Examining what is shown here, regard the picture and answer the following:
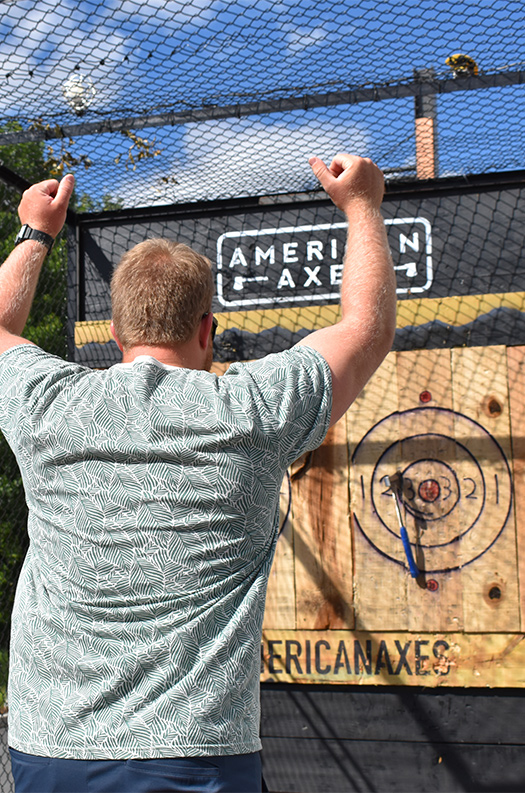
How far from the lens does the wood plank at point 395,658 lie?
3.12m

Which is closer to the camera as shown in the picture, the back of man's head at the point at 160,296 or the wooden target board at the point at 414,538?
the back of man's head at the point at 160,296

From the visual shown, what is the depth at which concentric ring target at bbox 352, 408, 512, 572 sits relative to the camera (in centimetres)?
323

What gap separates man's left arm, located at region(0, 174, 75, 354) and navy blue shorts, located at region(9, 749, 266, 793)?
0.65m

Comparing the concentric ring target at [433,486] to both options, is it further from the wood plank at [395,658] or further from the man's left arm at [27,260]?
the man's left arm at [27,260]

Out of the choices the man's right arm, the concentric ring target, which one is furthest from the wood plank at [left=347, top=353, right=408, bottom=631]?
the man's right arm

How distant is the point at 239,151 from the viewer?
3.40 meters

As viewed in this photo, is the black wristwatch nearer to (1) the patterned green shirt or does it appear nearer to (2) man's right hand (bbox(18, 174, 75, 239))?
(2) man's right hand (bbox(18, 174, 75, 239))

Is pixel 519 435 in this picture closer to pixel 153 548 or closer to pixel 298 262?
pixel 298 262

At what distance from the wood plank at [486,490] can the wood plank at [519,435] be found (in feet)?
0.08

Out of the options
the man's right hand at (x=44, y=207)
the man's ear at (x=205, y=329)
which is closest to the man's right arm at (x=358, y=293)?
the man's ear at (x=205, y=329)

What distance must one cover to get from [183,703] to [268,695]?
8.62 ft

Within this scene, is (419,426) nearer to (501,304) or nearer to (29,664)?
(501,304)

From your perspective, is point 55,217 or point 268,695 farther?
point 268,695

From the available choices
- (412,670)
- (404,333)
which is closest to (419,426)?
(404,333)
